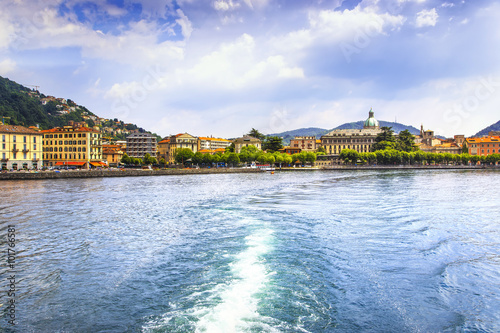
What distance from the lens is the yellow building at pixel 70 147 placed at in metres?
85.9

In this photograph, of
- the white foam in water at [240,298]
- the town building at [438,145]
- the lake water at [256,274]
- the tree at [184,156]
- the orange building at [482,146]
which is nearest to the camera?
the white foam in water at [240,298]

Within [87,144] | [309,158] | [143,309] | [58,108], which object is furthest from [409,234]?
[58,108]

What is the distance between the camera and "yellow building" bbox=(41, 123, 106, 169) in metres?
85.9

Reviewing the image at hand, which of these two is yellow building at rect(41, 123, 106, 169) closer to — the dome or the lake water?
the lake water

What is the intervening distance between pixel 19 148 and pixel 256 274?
70640 mm

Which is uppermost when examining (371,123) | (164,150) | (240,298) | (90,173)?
(371,123)

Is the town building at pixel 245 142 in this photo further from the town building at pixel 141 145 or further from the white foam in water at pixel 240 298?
the white foam in water at pixel 240 298

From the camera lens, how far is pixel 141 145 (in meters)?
125

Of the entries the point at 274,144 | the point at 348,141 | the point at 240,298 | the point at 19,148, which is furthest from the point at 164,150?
the point at 240,298

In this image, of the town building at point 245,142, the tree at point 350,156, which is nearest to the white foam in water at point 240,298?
the tree at point 350,156

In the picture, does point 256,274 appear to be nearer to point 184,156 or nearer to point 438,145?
point 184,156

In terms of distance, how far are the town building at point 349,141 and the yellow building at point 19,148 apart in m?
106

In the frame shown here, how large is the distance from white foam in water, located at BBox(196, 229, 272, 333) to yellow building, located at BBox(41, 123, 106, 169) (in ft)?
272

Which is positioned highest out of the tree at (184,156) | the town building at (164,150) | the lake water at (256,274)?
the town building at (164,150)
